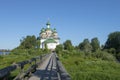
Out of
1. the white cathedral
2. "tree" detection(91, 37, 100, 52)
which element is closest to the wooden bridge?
the white cathedral

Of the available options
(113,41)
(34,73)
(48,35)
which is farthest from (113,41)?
(34,73)

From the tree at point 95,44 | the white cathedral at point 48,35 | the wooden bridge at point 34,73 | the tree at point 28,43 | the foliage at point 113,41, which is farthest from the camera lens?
the tree at point 95,44

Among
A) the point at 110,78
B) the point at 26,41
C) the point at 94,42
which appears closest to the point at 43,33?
the point at 26,41

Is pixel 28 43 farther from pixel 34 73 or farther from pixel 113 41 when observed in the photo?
pixel 34 73

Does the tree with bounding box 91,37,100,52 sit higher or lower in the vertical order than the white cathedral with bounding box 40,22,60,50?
lower

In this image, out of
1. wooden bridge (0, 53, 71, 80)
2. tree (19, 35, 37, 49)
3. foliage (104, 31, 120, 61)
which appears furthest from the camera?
tree (19, 35, 37, 49)

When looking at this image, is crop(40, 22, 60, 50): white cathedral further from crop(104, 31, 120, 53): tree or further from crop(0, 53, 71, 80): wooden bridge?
crop(0, 53, 71, 80): wooden bridge

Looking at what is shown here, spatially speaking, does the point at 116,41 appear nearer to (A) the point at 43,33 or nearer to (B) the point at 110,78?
(A) the point at 43,33

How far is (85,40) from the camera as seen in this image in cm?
14700

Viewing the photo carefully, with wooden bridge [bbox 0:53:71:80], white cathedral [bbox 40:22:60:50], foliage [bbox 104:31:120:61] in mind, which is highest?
white cathedral [bbox 40:22:60:50]

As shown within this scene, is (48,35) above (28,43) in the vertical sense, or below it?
above

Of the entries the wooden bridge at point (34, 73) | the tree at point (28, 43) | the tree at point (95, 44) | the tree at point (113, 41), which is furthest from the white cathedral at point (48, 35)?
the wooden bridge at point (34, 73)

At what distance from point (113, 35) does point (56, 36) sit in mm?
32710

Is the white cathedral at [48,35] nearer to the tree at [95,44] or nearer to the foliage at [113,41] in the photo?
the tree at [95,44]
